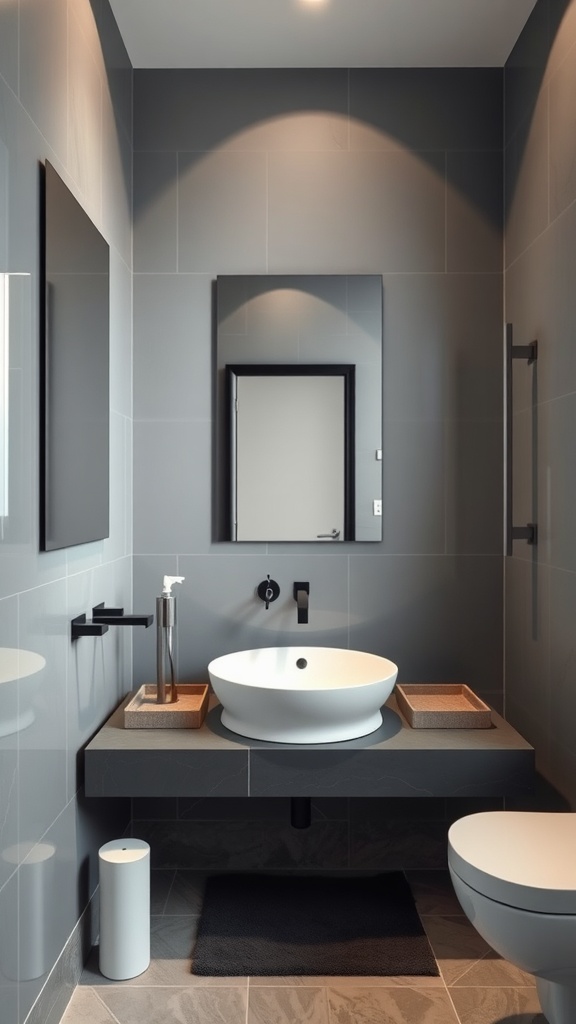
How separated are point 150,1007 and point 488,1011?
0.82 metres

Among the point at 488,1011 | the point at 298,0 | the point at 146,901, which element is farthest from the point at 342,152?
the point at 488,1011

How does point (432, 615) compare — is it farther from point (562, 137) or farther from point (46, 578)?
point (562, 137)

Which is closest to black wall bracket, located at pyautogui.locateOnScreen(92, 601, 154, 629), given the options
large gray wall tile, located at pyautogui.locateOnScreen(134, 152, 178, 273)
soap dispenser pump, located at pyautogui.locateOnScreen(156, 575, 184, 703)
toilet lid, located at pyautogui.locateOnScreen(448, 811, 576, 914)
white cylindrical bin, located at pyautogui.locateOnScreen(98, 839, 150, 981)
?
soap dispenser pump, located at pyautogui.locateOnScreen(156, 575, 184, 703)

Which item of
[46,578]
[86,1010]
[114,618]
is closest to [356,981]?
[86,1010]

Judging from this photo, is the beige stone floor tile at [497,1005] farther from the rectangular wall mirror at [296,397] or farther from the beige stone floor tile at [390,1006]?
the rectangular wall mirror at [296,397]

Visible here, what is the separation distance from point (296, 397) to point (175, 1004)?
1.70 metres

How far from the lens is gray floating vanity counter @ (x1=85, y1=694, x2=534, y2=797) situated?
182 cm

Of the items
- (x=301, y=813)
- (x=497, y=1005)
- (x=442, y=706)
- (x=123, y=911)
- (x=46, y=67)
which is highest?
(x=46, y=67)

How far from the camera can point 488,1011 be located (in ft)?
5.75

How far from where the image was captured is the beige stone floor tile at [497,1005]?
1726 millimetres

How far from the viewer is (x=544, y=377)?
6.68 feet

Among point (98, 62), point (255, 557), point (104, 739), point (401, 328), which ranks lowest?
point (104, 739)

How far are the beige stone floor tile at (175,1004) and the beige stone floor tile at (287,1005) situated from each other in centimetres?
3

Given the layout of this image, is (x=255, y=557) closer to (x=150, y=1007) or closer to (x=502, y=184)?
(x=150, y=1007)
